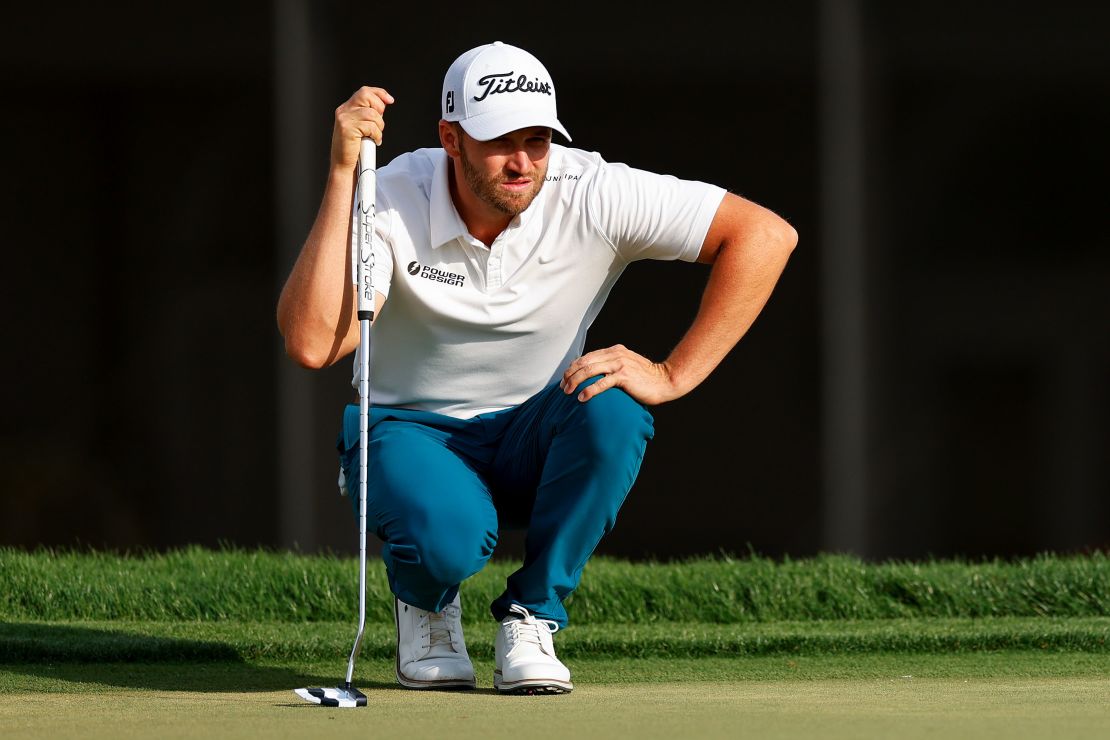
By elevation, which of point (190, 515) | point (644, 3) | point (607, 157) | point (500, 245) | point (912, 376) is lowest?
point (190, 515)

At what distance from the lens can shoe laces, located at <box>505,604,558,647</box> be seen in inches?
140

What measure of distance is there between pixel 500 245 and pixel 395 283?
0.25m

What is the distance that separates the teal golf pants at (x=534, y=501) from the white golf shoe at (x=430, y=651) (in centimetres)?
4

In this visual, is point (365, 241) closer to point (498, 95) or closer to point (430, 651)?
point (498, 95)

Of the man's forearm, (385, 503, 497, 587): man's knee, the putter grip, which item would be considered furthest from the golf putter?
the man's forearm

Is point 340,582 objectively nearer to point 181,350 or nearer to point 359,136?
point 359,136

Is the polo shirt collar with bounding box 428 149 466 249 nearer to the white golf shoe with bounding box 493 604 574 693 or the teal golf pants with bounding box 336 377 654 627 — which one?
the teal golf pants with bounding box 336 377 654 627

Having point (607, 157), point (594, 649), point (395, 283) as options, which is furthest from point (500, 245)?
point (607, 157)

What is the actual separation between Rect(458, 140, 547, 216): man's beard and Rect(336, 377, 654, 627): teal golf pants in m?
0.41

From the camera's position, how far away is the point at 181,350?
300 inches

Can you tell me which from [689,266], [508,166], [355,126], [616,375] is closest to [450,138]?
[508,166]

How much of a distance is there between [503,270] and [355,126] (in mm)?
466

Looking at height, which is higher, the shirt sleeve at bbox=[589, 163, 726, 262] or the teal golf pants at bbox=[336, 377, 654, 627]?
the shirt sleeve at bbox=[589, 163, 726, 262]

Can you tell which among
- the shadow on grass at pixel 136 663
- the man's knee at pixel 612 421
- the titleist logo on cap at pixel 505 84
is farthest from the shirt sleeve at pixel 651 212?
the shadow on grass at pixel 136 663
